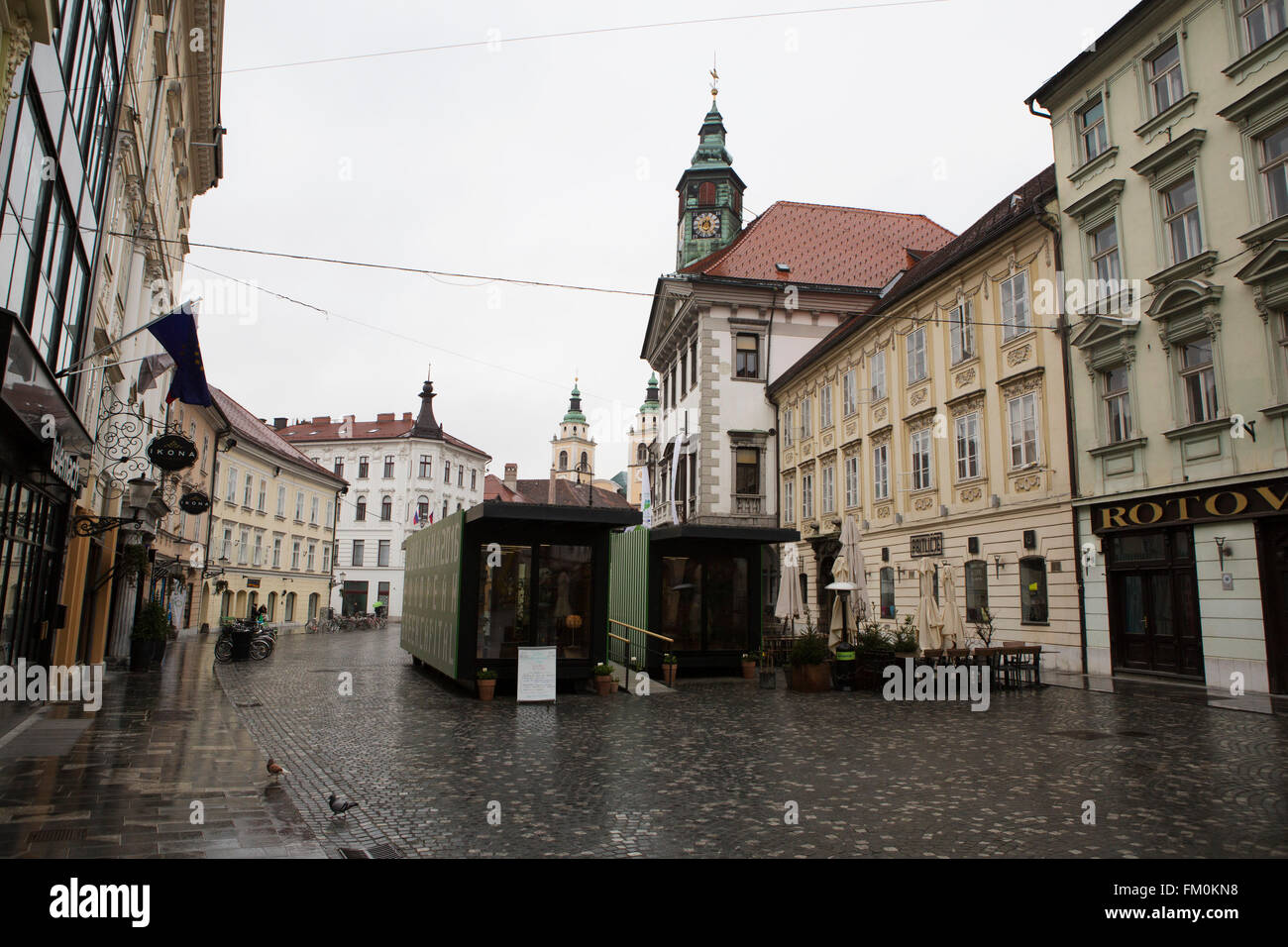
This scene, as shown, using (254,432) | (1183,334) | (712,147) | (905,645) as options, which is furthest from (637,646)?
(712,147)

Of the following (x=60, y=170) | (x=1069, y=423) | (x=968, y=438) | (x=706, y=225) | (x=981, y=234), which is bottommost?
(x=1069, y=423)

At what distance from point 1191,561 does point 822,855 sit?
13915 mm

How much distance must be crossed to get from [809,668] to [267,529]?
38789 mm

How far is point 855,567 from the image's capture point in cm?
1873

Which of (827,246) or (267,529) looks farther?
(267,529)

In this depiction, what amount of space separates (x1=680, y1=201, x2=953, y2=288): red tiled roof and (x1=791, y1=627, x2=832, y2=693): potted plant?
2524cm

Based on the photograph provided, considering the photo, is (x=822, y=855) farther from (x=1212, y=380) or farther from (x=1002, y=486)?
(x=1002, y=486)

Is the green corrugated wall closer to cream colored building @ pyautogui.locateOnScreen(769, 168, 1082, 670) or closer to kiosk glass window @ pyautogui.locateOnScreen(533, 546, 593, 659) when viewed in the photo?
kiosk glass window @ pyautogui.locateOnScreen(533, 546, 593, 659)

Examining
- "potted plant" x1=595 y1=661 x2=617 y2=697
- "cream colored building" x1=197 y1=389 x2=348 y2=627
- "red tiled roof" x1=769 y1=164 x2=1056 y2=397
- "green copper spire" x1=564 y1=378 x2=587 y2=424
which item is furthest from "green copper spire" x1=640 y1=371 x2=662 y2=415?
"potted plant" x1=595 y1=661 x2=617 y2=697

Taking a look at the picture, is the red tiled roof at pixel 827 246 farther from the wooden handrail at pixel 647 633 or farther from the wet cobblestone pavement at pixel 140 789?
the wet cobblestone pavement at pixel 140 789

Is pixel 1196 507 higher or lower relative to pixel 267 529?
lower

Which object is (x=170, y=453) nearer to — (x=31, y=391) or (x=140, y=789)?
(x=31, y=391)

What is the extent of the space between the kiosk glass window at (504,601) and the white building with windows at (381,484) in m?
57.6
